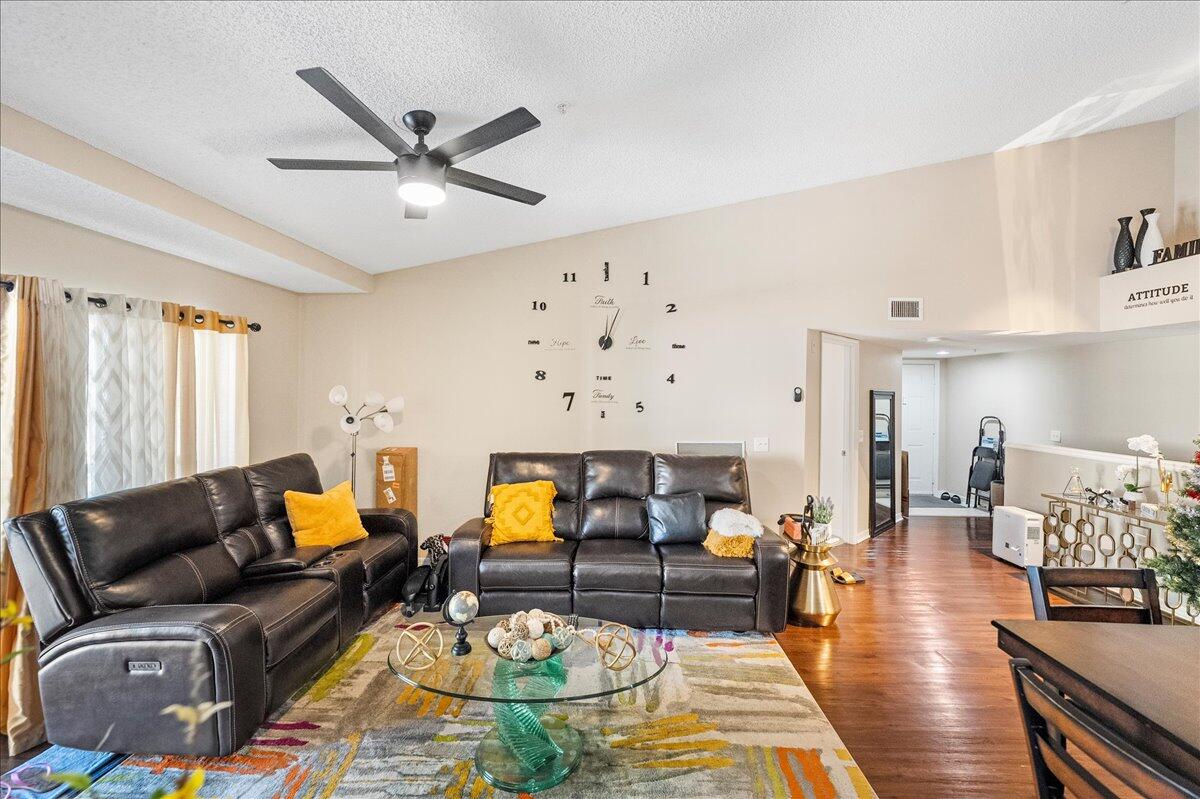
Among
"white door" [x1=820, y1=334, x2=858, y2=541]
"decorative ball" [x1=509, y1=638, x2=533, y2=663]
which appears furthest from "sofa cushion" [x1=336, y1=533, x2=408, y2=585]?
"white door" [x1=820, y1=334, x2=858, y2=541]

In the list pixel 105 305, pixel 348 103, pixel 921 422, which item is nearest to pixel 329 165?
pixel 348 103

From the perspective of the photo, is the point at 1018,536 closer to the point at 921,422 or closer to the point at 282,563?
the point at 921,422

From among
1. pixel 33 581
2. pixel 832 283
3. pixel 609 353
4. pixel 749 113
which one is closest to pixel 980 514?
pixel 832 283

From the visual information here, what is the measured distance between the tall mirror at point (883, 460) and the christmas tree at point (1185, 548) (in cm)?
336

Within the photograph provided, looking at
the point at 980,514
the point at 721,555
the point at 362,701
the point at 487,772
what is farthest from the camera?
the point at 980,514

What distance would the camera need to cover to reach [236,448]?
4.17 m

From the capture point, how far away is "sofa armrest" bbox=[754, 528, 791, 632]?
3482 millimetres

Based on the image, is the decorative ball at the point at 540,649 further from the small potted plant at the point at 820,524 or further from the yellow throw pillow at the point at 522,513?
the small potted plant at the point at 820,524

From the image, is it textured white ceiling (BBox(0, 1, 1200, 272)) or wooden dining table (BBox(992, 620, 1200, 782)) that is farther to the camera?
textured white ceiling (BBox(0, 1, 1200, 272))

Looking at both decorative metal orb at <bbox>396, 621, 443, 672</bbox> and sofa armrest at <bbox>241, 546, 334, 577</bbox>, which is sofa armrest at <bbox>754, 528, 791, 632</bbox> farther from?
sofa armrest at <bbox>241, 546, 334, 577</bbox>

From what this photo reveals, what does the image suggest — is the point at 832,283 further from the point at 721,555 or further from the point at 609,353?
the point at 721,555

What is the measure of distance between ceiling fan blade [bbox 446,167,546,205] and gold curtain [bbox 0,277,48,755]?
2.07m

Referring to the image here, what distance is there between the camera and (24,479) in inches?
103

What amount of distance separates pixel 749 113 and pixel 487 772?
3485 millimetres
